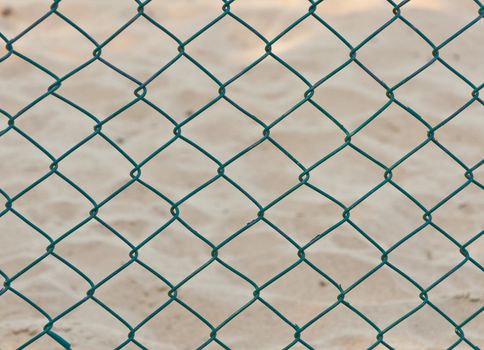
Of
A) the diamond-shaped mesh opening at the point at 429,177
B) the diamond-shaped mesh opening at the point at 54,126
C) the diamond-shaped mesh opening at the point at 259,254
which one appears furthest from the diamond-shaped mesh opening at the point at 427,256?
the diamond-shaped mesh opening at the point at 54,126

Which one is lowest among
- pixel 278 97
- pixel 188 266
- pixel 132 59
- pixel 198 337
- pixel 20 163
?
pixel 198 337

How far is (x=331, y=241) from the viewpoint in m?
2.99

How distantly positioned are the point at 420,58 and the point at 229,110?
858mm

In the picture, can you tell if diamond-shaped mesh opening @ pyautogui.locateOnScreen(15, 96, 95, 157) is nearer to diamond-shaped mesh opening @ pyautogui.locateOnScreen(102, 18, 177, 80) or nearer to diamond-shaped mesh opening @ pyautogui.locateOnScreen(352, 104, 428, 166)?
diamond-shaped mesh opening @ pyautogui.locateOnScreen(102, 18, 177, 80)

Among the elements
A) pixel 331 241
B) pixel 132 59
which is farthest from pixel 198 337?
pixel 132 59

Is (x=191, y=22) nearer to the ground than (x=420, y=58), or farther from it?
farther from it

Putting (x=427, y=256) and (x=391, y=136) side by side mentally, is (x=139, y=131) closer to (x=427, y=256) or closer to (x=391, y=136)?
(x=391, y=136)

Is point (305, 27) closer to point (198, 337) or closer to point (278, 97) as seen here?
point (278, 97)

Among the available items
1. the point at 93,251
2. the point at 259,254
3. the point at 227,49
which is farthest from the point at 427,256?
the point at 227,49

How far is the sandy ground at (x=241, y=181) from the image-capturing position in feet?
8.80

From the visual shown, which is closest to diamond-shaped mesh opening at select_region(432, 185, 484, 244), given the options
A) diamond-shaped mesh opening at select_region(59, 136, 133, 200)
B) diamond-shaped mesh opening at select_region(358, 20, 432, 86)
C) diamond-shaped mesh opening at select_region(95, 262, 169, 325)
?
diamond-shaped mesh opening at select_region(358, 20, 432, 86)

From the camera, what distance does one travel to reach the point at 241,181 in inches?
130

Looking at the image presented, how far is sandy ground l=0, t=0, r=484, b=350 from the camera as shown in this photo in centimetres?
268

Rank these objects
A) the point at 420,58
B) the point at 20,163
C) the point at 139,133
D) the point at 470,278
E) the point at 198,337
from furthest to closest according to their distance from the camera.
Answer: the point at 420,58 → the point at 139,133 → the point at 20,163 → the point at 470,278 → the point at 198,337
